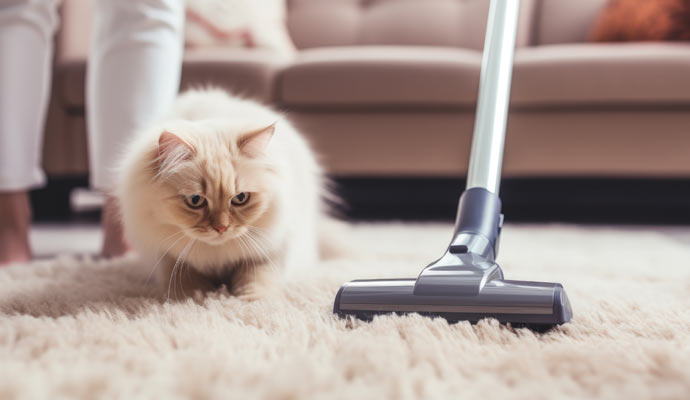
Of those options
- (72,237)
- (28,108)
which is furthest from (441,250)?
(72,237)

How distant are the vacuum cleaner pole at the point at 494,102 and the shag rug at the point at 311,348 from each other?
21 cm

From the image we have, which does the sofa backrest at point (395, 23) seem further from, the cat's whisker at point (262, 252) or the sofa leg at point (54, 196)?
the cat's whisker at point (262, 252)

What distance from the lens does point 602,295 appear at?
0.85 metres

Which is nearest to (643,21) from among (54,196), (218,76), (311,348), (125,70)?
(218,76)

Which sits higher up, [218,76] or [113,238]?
[218,76]

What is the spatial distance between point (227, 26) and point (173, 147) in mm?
1493

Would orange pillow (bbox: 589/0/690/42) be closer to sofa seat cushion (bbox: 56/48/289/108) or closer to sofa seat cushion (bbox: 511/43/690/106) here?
sofa seat cushion (bbox: 511/43/690/106)

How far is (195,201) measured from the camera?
0.83 metres

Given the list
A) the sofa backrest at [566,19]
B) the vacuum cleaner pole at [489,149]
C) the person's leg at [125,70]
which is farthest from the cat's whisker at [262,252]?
the sofa backrest at [566,19]

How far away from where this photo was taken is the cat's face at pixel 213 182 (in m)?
0.81

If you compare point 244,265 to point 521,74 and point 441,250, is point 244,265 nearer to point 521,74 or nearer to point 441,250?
point 441,250

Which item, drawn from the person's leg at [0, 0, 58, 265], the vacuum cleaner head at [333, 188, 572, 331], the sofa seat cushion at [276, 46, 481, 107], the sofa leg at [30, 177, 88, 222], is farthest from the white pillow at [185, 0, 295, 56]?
the vacuum cleaner head at [333, 188, 572, 331]

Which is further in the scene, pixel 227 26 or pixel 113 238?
pixel 227 26

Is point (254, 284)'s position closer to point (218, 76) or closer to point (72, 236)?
point (72, 236)
